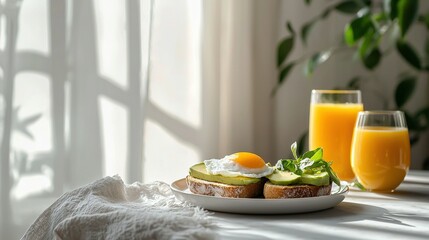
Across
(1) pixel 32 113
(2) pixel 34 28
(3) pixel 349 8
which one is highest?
(3) pixel 349 8

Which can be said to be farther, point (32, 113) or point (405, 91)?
point (405, 91)

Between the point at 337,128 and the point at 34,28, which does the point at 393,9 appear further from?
the point at 34,28

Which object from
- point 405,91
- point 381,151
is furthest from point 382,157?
point 405,91

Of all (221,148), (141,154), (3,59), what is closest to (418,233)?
(3,59)

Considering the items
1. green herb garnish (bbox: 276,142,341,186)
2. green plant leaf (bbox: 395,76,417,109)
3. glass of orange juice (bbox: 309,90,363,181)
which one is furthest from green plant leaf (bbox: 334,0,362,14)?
green herb garnish (bbox: 276,142,341,186)

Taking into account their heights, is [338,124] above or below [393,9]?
below

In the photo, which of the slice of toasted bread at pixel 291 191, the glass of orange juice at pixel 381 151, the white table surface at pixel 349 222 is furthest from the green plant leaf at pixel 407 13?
the slice of toasted bread at pixel 291 191

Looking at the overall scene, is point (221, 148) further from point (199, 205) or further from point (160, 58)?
point (199, 205)
